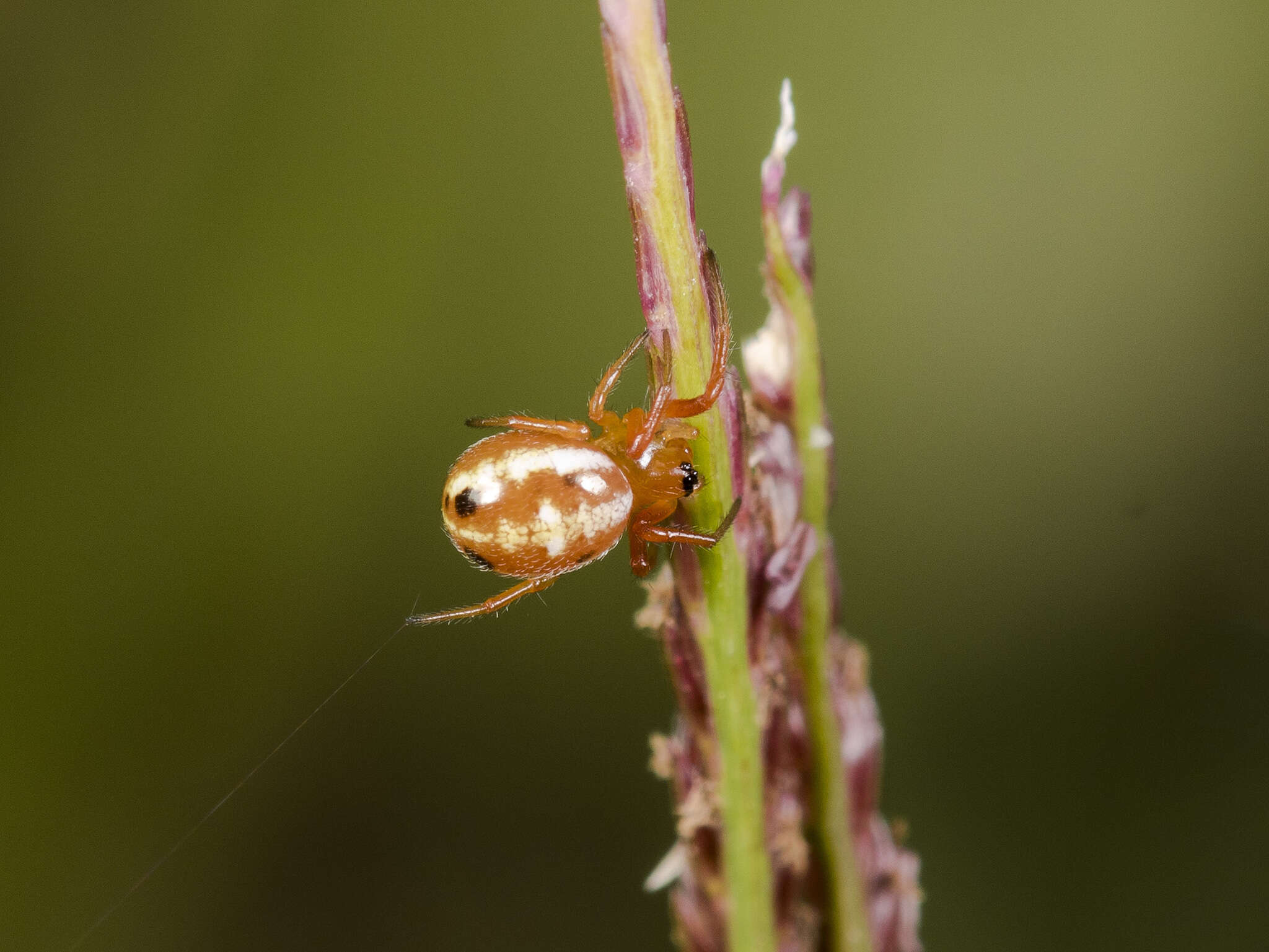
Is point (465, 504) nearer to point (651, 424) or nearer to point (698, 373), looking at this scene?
point (651, 424)

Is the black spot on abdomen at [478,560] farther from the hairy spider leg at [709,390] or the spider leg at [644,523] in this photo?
the hairy spider leg at [709,390]

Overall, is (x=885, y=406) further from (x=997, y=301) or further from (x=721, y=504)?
(x=721, y=504)

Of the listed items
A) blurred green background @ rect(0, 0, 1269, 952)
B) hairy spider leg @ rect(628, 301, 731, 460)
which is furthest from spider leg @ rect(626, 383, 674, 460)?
blurred green background @ rect(0, 0, 1269, 952)

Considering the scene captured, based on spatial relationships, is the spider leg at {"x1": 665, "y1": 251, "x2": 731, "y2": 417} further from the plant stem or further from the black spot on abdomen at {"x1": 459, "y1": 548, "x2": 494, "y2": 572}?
the black spot on abdomen at {"x1": 459, "y1": 548, "x2": 494, "y2": 572}

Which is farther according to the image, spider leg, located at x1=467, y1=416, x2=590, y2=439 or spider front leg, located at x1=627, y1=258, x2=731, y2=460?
spider leg, located at x1=467, y1=416, x2=590, y2=439

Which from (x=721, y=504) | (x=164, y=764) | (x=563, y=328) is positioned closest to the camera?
(x=721, y=504)

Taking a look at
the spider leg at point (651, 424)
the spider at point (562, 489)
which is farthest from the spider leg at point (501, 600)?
the spider leg at point (651, 424)

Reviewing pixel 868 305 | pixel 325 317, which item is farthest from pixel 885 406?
pixel 325 317
